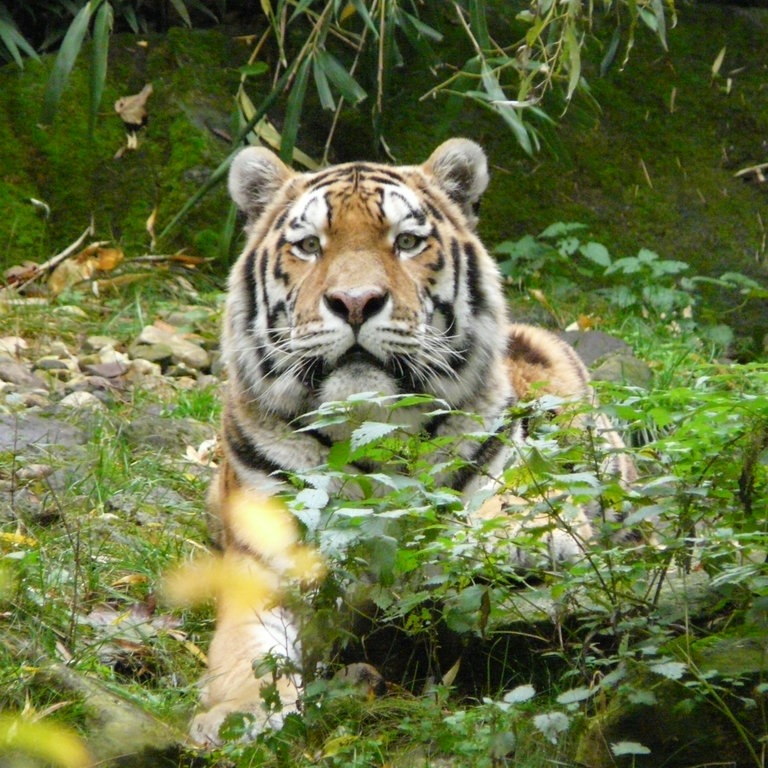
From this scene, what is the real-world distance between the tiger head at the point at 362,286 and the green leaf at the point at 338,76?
1873mm

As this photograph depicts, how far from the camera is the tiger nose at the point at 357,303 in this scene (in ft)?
11.4

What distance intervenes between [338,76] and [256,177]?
1.93 metres

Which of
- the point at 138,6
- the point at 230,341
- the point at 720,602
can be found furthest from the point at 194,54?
the point at 720,602

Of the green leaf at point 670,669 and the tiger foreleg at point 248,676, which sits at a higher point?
the green leaf at point 670,669

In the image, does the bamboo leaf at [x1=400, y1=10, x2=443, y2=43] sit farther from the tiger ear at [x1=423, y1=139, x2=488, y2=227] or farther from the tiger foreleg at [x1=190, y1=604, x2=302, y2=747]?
the tiger foreleg at [x1=190, y1=604, x2=302, y2=747]

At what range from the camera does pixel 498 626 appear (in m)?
2.99

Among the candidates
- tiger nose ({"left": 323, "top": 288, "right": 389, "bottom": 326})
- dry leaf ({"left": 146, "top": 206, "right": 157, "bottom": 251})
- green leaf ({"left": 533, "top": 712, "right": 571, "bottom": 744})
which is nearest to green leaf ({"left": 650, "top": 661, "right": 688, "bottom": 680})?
green leaf ({"left": 533, "top": 712, "right": 571, "bottom": 744})

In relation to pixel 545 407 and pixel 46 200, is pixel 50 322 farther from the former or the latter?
pixel 545 407

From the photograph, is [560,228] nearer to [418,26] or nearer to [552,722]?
[418,26]

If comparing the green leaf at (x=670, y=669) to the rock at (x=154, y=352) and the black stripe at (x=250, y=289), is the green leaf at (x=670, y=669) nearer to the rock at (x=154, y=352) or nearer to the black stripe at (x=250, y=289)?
the black stripe at (x=250, y=289)

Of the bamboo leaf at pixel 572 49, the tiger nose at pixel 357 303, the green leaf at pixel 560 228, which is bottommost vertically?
the green leaf at pixel 560 228

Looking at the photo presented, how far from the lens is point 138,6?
7.99 m

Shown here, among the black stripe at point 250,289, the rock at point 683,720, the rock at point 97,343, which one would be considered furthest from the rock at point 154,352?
the rock at point 683,720

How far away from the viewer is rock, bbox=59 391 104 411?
532 cm
